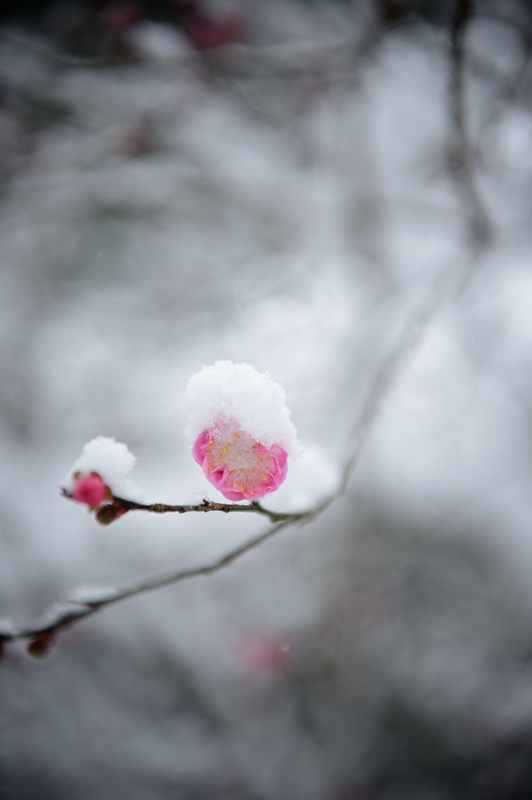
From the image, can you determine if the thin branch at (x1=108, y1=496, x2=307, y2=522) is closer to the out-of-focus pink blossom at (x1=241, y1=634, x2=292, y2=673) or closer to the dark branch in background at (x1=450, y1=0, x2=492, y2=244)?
the dark branch in background at (x1=450, y1=0, x2=492, y2=244)

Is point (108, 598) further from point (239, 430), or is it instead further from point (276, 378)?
point (276, 378)

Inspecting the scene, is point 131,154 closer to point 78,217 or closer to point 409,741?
point 78,217

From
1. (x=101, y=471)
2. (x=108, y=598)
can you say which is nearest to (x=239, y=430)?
(x=101, y=471)

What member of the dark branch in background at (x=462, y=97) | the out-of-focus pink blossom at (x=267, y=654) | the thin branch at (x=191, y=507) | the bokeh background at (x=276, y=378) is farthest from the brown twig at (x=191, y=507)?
the out-of-focus pink blossom at (x=267, y=654)

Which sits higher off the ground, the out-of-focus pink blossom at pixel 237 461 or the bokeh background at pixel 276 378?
the bokeh background at pixel 276 378

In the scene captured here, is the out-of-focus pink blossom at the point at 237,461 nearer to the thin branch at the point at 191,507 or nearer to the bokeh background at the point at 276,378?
the thin branch at the point at 191,507

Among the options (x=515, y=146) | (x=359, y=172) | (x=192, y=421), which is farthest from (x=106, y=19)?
(x=192, y=421)

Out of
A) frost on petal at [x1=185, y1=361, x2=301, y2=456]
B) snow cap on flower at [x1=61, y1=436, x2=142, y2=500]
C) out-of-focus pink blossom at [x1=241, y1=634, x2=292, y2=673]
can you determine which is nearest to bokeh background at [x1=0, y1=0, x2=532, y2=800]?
out-of-focus pink blossom at [x1=241, y1=634, x2=292, y2=673]
